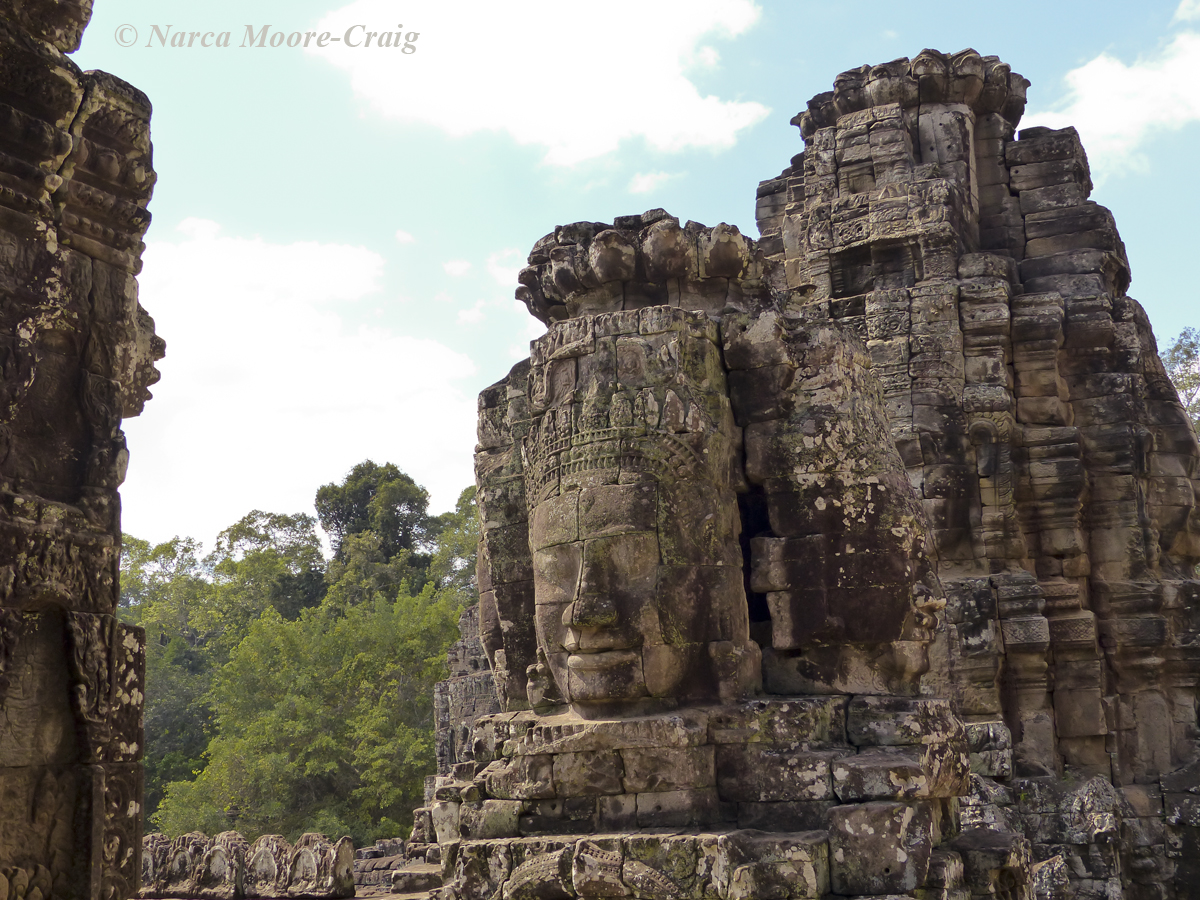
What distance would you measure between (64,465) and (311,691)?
2378 cm

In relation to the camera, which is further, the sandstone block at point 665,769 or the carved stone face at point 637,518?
the carved stone face at point 637,518

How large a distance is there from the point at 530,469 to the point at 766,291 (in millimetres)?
1836

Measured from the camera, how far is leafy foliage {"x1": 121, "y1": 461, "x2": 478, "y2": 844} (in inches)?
953

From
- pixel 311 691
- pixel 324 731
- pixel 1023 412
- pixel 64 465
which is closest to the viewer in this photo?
pixel 64 465

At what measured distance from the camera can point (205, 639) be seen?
40.9m

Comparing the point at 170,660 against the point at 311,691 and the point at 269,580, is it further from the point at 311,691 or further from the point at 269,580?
the point at 311,691

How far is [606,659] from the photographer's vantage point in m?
6.47

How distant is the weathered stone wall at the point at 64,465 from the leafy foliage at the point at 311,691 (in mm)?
20946

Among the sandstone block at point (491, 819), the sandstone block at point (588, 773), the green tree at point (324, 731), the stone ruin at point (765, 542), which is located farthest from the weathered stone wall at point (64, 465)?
the green tree at point (324, 731)

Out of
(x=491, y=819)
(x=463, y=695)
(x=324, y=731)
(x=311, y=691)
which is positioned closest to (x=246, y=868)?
(x=491, y=819)

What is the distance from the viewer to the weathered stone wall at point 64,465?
3156 millimetres

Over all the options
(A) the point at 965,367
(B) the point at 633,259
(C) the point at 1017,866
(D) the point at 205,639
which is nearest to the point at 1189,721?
(A) the point at 965,367

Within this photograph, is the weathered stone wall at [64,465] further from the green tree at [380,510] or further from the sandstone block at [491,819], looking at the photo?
the green tree at [380,510]

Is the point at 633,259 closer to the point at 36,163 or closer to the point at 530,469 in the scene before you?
the point at 530,469
